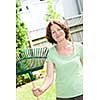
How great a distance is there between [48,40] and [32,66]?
0.55ft

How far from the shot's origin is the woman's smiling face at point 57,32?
138 centimetres

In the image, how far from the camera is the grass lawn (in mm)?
1359

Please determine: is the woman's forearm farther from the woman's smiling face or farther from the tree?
the tree

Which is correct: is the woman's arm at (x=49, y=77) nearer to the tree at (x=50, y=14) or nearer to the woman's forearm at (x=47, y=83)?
the woman's forearm at (x=47, y=83)

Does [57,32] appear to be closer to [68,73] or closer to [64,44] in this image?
[64,44]

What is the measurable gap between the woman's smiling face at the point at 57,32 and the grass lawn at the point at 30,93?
0.82 ft

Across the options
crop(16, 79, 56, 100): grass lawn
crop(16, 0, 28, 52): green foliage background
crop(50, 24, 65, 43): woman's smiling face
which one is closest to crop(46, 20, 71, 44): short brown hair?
crop(50, 24, 65, 43): woman's smiling face

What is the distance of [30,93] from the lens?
1367 millimetres

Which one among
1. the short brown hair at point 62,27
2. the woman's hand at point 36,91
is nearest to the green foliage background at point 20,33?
the short brown hair at point 62,27

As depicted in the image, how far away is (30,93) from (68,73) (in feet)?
0.77

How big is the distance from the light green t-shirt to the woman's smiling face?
84 mm
